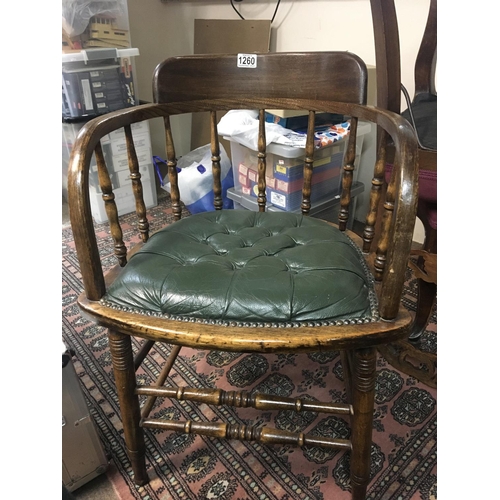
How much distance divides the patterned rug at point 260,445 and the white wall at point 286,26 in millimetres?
1031

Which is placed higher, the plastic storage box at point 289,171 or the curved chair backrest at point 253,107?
the curved chair backrest at point 253,107

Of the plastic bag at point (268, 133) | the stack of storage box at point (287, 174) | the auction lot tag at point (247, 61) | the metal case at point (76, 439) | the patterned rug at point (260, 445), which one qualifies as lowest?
the patterned rug at point (260, 445)

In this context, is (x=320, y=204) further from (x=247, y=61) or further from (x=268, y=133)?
(x=247, y=61)

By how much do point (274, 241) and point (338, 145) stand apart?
910mm

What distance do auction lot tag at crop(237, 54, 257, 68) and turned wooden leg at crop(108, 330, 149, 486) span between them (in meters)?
0.61

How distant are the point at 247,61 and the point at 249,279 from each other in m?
0.52

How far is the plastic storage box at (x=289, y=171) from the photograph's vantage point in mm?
1471

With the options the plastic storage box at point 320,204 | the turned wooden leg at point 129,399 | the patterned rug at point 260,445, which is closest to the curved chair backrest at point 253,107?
the turned wooden leg at point 129,399

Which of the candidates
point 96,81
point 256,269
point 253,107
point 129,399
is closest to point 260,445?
point 129,399

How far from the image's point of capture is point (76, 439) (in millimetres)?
796

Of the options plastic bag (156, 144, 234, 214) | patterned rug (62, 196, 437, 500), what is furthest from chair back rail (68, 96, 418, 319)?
plastic bag (156, 144, 234, 214)

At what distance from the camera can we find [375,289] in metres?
0.67

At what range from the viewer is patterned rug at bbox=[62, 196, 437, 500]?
849mm

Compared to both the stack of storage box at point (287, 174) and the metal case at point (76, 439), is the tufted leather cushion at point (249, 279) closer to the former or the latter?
the metal case at point (76, 439)
